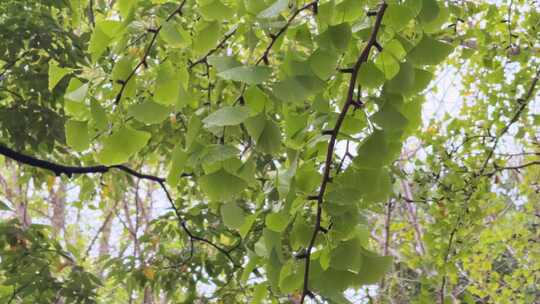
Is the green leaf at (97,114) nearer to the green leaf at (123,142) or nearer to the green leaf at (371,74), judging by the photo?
the green leaf at (123,142)

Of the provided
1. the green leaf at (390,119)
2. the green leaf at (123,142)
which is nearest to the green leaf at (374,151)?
the green leaf at (390,119)

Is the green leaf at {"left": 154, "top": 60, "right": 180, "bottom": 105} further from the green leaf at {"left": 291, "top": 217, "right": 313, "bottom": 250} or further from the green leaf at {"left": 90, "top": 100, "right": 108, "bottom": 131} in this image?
the green leaf at {"left": 291, "top": 217, "right": 313, "bottom": 250}

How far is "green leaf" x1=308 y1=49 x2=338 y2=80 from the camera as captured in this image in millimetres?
558

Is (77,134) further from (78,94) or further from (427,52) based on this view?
(427,52)

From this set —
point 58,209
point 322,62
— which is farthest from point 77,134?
point 58,209

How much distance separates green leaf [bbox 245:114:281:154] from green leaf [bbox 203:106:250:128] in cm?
4

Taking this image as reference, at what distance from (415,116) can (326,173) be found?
14cm

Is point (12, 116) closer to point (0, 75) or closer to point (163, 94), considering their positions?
point (0, 75)

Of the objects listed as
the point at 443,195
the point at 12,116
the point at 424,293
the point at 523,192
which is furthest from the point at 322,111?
the point at 523,192

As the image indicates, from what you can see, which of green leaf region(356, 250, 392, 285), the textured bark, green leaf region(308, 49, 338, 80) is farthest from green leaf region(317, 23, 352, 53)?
the textured bark

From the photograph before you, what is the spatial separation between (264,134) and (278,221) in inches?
3.4

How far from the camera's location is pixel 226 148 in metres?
0.57

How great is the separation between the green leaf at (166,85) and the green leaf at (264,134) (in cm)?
8

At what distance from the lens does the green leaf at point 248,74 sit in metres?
0.54
